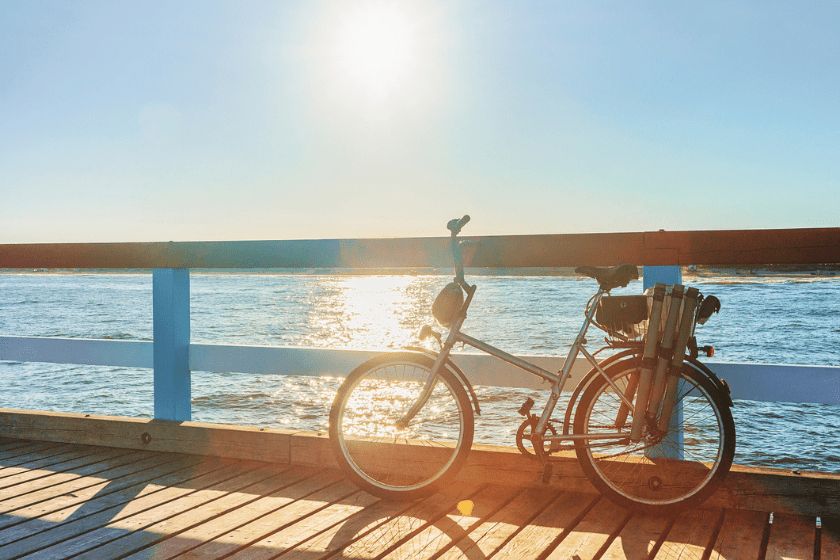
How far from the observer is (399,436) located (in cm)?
291

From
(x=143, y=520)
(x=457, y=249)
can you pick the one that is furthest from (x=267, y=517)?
(x=457, y=249)

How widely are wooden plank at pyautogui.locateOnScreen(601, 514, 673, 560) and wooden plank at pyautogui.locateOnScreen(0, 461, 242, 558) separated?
172 centimetres

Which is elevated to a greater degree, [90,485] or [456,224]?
[456,224]

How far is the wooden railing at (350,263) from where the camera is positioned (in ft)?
8.27

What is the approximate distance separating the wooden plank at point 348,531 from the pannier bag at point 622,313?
1.09 meters

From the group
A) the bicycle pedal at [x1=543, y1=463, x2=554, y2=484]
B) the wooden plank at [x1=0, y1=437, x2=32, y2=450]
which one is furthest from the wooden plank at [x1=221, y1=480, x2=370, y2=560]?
the wooden plank at [x1=0, y1=437, x2=32, y2=450]

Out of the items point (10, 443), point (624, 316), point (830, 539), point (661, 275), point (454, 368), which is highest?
point (661, 275)

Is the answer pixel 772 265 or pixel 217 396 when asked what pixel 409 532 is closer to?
pixel 772 265

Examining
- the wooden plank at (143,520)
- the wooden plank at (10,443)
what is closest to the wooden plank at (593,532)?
the wooden plank at (143,520)

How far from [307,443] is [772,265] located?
2.13 meters

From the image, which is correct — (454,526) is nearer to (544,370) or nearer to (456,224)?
(544,370)

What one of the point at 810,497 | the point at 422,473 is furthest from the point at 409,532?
the point at 810,497

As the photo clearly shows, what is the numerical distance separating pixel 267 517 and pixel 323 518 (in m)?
0.22

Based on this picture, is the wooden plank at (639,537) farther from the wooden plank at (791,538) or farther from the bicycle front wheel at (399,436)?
the bicycle front wheel at (399,436)
